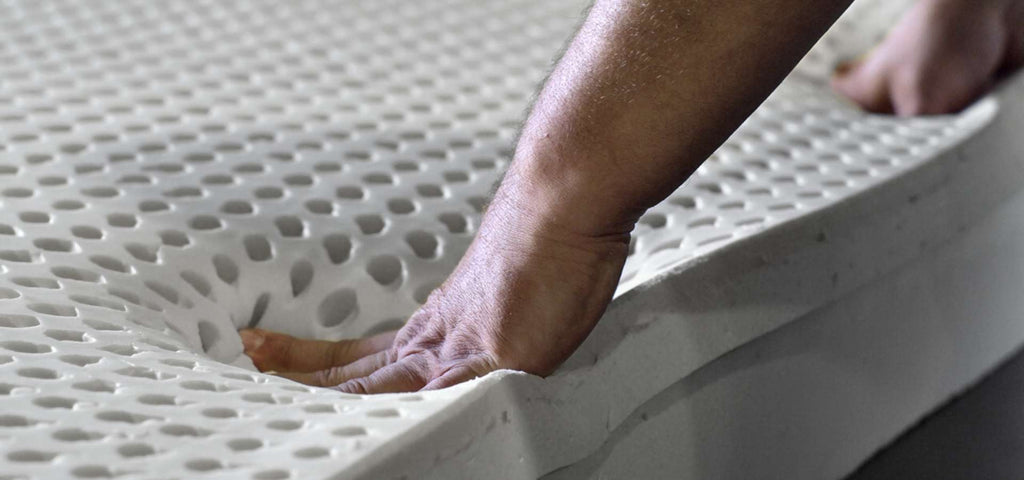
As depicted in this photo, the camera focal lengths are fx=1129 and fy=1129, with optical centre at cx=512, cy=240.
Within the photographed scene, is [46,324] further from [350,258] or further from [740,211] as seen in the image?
[740,211]

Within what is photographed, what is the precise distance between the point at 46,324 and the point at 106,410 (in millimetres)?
94

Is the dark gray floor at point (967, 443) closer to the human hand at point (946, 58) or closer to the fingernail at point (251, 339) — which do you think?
the human hand at point (946, 58)

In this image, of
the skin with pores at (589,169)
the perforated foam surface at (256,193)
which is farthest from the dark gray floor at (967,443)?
the skin with pores at (589,169)

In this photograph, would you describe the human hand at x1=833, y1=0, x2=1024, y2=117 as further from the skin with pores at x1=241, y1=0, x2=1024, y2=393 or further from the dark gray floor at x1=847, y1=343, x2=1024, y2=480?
the skin with pores at x1=241, y1=0, x2=1024, y2=393

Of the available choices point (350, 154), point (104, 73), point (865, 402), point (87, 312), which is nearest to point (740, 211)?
point (865, 402)

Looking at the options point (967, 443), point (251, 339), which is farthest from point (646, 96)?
point (967, 443)

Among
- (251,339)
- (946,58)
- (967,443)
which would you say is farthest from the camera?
(946,58)

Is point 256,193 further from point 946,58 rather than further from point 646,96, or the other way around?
point 946,58

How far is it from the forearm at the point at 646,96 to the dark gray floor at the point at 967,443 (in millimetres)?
288

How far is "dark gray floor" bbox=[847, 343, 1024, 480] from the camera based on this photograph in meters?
0.69

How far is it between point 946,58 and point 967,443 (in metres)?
0.31

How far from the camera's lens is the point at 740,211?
2.20 feet

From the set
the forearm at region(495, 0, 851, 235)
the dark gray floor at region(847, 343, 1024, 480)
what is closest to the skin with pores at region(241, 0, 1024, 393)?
the forearm at region(495, 0, 851, 235)

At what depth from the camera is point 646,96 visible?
497mm
